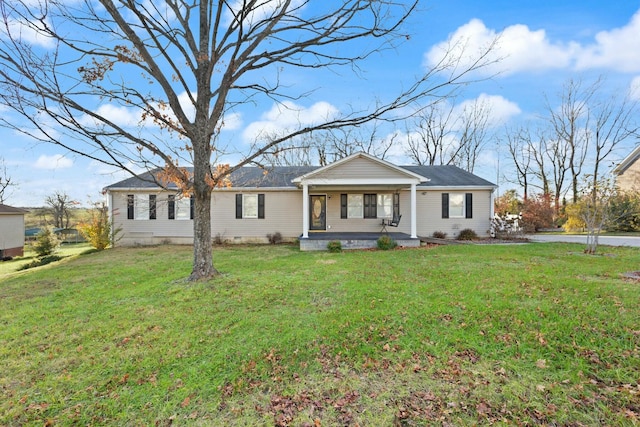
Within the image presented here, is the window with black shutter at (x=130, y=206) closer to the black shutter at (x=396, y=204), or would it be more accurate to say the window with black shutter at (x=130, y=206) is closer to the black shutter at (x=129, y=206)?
the black shutter at (x=129, y=206)

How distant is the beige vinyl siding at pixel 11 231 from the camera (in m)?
16.0

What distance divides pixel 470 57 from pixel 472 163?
26886 mm

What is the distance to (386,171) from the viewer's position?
12.7 m

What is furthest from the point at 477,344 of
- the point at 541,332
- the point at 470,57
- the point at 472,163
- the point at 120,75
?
the point at 472,163

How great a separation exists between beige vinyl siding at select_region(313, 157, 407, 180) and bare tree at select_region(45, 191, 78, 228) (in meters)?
29.8

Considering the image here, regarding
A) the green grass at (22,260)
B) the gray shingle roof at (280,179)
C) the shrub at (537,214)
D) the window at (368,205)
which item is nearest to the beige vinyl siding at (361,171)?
the gray shingle roof at (280,179)

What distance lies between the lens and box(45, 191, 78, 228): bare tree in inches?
1141

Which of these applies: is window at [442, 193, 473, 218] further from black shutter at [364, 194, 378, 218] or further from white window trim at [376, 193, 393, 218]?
black shutter at [364, 194, 378, 218]

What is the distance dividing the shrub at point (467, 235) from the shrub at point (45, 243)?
20368mm

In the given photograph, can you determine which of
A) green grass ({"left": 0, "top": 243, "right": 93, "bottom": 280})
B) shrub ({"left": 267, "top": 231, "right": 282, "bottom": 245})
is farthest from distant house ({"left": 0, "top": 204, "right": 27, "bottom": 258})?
shrub ({"left": 267, "top": 231, "right": 282, "bottom": 245})

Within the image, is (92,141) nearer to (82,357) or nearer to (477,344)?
(82,357)

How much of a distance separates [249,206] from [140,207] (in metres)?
5.28

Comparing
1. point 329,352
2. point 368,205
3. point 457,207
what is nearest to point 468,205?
point 457,207

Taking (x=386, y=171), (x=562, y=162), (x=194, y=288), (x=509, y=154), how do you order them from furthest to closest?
(x=509, y=154) < (x=562, y=162) < (x=386, y=171) < (x=194, y=288)
